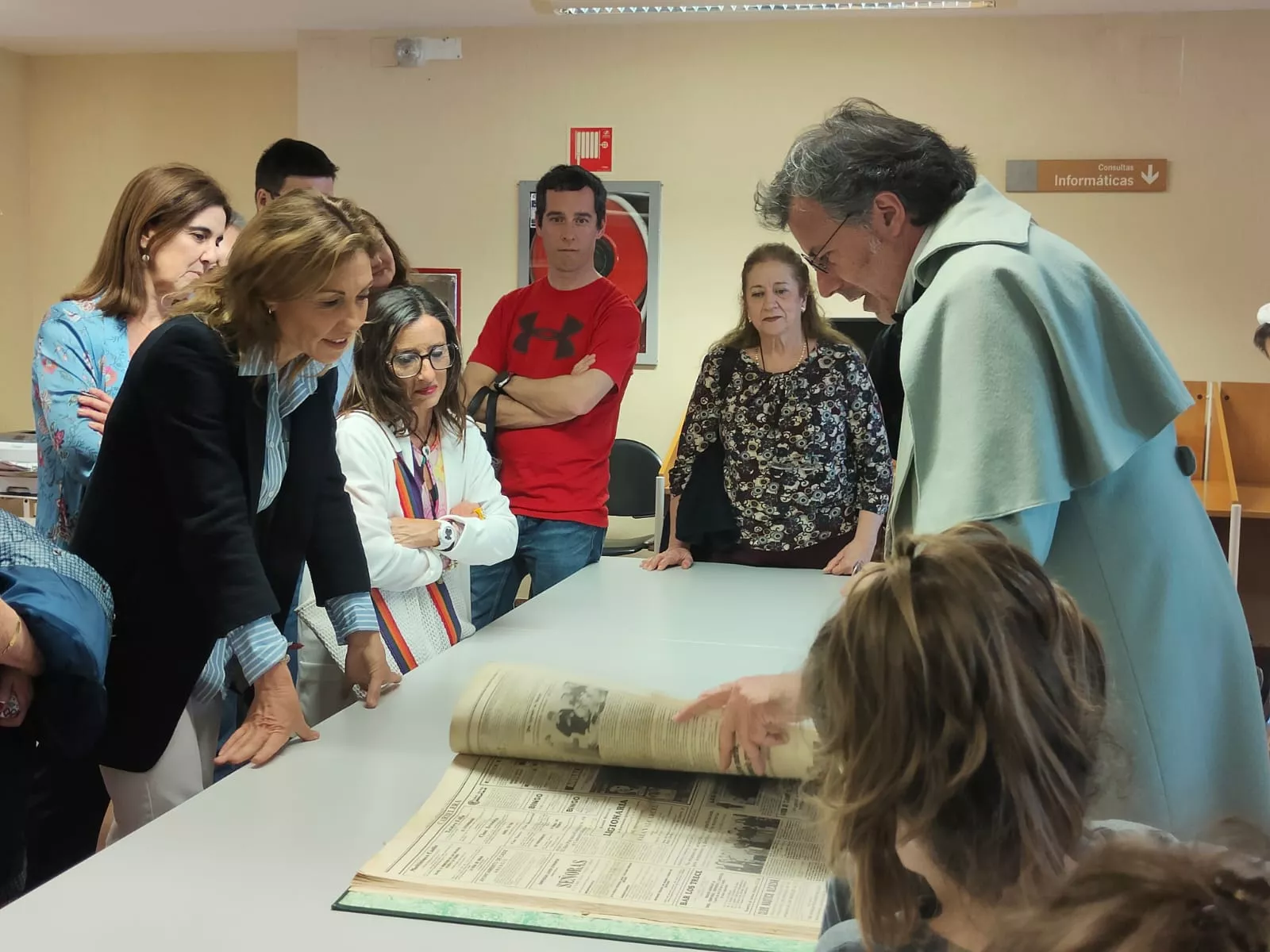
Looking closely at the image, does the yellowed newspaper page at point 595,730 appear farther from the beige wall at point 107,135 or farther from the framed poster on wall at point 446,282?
the beige wall at point 107,135

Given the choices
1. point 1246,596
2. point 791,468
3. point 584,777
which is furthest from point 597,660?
point 1246,596

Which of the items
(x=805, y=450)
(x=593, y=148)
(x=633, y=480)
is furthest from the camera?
(x=593, y=148)

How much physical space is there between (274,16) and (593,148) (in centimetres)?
151

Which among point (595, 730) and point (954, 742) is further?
point (595, 730)

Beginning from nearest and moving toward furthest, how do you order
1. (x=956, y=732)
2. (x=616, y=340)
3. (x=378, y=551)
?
(x=956, y=732), (x=378, y=551), (x=616, y=340)

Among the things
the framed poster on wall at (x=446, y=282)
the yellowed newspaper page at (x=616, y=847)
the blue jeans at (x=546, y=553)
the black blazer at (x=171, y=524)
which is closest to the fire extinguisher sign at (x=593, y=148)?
the framed poster on wall at (x=446, y=282)

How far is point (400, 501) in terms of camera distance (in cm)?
200

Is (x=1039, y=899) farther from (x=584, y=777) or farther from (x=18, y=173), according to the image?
(x=18, y=173)

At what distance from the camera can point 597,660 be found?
1.75 metres

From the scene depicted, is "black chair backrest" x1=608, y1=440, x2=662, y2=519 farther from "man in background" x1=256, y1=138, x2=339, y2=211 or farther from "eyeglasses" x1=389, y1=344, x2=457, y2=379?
"eyeglasses" x1=389, y1=344, x2=457, y2=379

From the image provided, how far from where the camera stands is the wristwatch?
196 centimetres

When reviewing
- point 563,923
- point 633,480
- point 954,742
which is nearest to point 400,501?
point 563,923

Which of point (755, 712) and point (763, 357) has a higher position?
point (763, 357)

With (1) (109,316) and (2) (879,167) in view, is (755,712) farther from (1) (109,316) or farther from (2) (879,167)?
(1) (109,316)
